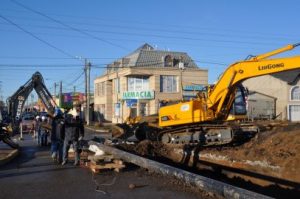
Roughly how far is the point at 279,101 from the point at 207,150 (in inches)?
1245

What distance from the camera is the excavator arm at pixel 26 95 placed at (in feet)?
80.4

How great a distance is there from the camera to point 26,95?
82.7 ft

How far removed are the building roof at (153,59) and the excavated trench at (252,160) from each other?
35.3 metres

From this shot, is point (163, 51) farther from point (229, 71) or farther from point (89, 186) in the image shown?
point (89, 186)

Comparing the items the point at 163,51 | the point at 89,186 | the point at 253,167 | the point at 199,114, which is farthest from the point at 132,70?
the point at 89,186

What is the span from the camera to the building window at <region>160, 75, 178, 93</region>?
179 feet

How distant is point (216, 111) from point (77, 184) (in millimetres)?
9564

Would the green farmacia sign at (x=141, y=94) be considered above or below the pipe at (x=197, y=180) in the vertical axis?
above

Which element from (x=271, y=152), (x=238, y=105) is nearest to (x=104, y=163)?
(x=271, y=152)

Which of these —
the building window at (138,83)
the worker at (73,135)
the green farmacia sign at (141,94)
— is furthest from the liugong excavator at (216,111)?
the building window at (138,83)

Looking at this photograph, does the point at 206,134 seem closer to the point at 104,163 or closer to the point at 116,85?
the point at 104,163

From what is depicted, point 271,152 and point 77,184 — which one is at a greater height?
point 271,152

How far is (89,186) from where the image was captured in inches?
418

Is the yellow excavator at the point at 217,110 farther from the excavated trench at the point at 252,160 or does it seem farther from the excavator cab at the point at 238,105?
the excavated trench at the point at 252,160
